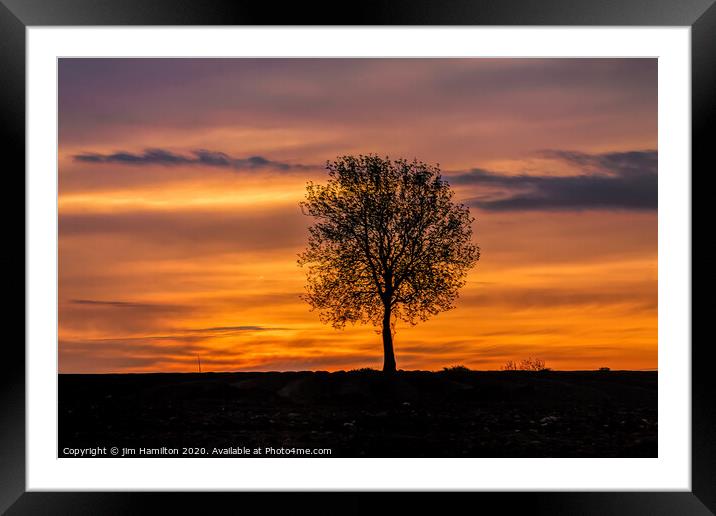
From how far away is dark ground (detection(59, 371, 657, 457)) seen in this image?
8.05m

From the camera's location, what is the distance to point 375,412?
966 cm

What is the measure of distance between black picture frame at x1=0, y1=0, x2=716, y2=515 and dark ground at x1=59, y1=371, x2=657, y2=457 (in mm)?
809

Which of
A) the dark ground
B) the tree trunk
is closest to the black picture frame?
the dark ground

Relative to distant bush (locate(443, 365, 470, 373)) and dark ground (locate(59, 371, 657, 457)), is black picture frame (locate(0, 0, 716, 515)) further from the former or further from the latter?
distant bush (locate(443, 365, 470, 373))
